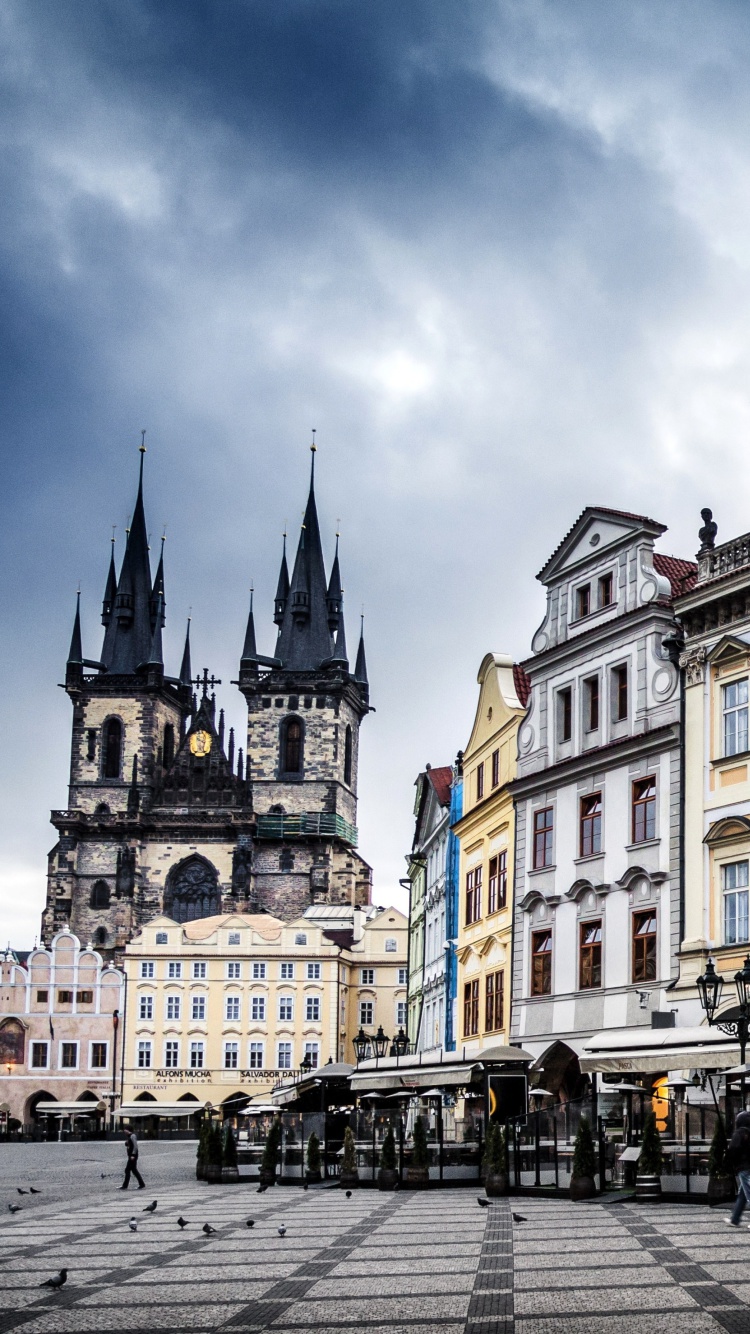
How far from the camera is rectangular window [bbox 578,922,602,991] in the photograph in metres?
38.2

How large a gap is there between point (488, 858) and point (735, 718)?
13.5 metres

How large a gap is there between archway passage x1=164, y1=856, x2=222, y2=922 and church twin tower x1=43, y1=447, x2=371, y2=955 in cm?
9

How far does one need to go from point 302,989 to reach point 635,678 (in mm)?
66511

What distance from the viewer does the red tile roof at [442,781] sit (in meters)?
59.6

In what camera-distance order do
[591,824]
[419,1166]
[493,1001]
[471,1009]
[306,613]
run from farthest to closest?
[306,613] → [471,1009] → [493,1001] → [591,824] → [419,1166]

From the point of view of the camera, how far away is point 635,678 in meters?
38.5

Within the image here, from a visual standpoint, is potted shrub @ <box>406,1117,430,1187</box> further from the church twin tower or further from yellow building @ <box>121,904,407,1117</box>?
the church twin tower

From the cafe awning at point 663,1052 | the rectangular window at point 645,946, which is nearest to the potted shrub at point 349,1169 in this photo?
the cafe awning at point 663,1052

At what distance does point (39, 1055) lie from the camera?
3954 inches

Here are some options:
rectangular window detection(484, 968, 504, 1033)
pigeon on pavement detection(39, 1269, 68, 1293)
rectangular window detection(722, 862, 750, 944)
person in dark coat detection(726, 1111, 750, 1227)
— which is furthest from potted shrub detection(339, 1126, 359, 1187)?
pigeon on pavement detection(39, 1269, 68, 1293)

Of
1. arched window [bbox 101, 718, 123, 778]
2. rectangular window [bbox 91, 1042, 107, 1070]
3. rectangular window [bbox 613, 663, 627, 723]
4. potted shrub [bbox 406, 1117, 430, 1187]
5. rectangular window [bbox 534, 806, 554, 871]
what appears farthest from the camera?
arched window [bbox 101, 718, 123, 778]

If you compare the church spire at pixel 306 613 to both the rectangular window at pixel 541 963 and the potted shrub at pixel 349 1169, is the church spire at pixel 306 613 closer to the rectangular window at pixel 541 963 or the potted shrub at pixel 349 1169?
the rectangular window at pixel 541 963

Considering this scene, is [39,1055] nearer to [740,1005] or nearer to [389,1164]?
[389,1164]

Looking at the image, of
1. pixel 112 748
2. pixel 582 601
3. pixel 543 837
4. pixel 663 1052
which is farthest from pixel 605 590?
pixel 112 748
